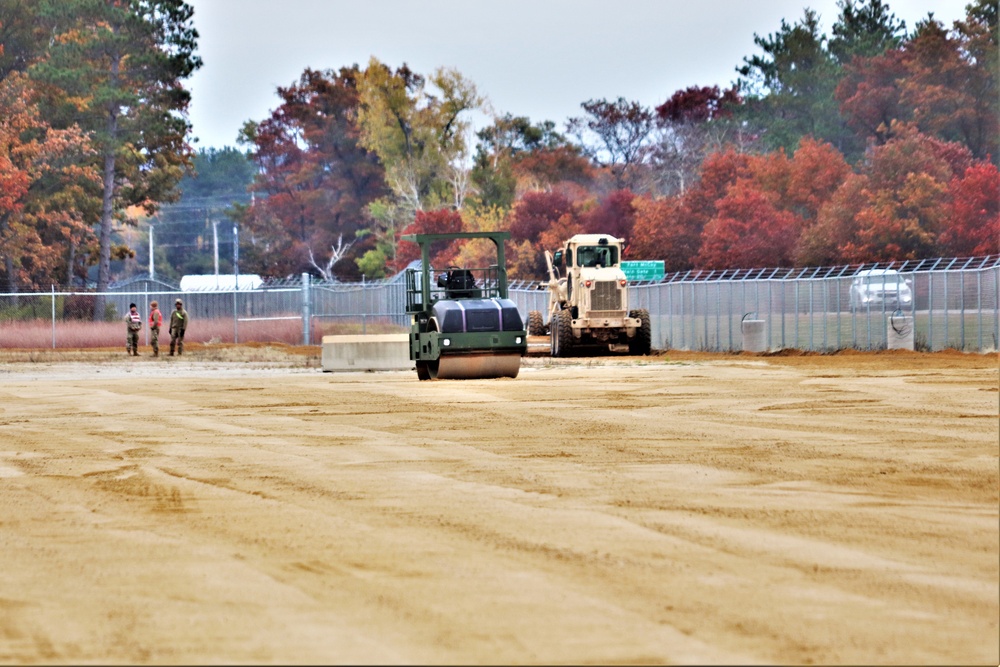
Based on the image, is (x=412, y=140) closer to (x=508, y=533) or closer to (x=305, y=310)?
A: (x=305, y=310)

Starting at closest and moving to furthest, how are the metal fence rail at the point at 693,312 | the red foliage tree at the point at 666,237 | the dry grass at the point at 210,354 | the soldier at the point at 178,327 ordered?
the metal fence rail at the point at 693,312
the dry grass at the point at 210,354
the soldier at the point at 178,327
the red foliage tree at the point at 666,237

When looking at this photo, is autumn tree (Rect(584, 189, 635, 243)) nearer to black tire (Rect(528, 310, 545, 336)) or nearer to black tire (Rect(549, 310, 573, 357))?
black tire (Rect(528, 310, 545, 336))

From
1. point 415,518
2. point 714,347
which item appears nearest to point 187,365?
point 714,347

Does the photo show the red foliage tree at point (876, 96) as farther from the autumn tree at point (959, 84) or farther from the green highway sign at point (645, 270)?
the green highway sign at point (645, 270)

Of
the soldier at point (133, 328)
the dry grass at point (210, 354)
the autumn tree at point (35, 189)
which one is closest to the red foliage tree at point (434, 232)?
the autumn tree at point (35, 189)

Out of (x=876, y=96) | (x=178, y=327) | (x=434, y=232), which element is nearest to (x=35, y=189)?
(x=178, y=327)

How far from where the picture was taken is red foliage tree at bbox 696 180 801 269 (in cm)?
6319

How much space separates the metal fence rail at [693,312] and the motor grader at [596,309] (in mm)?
4592

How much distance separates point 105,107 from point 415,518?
5809 centimetres

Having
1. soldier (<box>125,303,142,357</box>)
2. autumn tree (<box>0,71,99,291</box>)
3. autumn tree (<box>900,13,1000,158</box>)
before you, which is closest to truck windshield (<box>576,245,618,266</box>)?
soldier (<box>125,303,142,357</box>)

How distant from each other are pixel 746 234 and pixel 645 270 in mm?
4555

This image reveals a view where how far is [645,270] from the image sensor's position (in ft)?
212

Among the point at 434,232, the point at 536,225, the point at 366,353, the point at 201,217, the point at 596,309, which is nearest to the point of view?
the point at 366,353

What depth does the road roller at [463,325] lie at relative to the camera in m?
26.5
